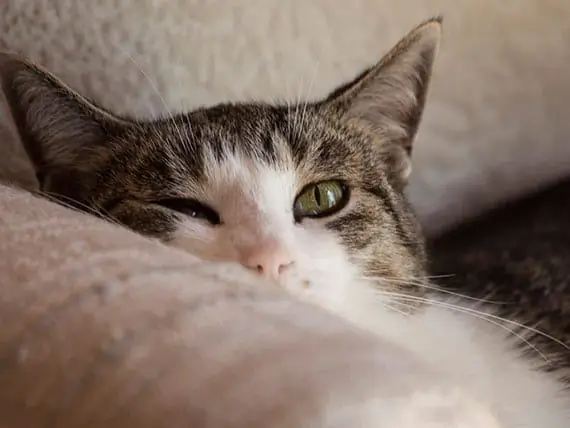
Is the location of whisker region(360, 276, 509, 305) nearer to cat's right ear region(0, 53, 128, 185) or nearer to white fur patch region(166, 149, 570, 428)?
white fur patch region(166, 149, 570, 428)

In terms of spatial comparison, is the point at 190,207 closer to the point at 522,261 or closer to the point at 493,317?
the point at 493,317

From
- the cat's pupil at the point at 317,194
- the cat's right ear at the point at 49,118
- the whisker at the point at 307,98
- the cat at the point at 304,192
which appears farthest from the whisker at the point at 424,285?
the cat's right ear at the point at 49,118

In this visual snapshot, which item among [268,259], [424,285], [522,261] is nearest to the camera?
[268,259]

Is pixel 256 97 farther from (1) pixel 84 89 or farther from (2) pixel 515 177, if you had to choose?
(2) pixel 515 177

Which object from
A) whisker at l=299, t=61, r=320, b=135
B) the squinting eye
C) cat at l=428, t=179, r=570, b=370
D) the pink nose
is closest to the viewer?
the pink nose

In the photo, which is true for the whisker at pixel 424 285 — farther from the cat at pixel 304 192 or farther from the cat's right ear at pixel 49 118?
the cat's right ear at pixel 49 118

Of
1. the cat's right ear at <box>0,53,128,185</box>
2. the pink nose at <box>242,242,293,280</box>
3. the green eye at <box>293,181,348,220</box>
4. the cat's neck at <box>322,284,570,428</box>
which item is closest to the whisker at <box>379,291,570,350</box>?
the cat's neck at <box>322,284,570,428</box>

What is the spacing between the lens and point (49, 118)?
0.96 m

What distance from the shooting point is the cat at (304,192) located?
0.87 meters

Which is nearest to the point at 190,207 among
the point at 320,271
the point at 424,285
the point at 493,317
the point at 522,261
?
the point at 320,271

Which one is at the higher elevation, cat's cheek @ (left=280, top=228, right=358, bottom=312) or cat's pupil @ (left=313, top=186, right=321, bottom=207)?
cat's pupil @ (left=313, top=186, right=321, bottom=207)

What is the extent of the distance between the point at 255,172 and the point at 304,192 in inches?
2.7

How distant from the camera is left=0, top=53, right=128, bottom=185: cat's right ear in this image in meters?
0.92

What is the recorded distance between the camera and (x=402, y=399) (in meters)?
0.44
